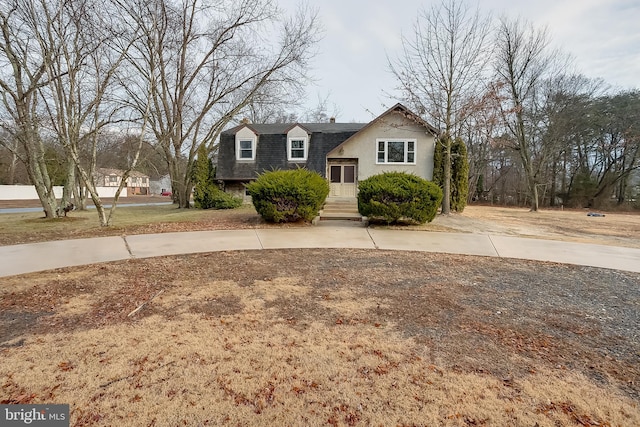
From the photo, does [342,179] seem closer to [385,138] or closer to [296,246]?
[385,138]

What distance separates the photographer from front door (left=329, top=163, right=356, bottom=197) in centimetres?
1864

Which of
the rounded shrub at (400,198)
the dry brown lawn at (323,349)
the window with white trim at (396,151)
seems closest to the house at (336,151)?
the window with white trim at (396,151)

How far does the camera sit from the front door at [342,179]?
18.6m

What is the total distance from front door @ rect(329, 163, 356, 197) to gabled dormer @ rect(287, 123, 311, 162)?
5.98 feet

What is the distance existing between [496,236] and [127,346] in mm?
8927

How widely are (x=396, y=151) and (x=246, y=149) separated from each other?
884 cm

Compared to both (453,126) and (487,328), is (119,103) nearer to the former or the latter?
(453,126)

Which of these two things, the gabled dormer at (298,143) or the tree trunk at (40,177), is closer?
the tree trunk at (40,177)

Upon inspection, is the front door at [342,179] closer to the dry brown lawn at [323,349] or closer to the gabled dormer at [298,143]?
the gabled dormer at [298,143]

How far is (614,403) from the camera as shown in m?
2.14

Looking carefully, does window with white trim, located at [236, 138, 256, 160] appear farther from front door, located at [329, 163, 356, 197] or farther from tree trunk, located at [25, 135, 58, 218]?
tree trunk, located at [25, 135, 58, 218]

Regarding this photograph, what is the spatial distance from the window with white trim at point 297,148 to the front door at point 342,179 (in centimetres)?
188

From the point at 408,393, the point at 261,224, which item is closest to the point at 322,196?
the point at 261,224

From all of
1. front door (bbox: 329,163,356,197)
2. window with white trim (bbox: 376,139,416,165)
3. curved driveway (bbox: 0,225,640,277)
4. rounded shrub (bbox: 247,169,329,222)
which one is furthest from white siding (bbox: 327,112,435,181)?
curved driveway (bbox: 0,225,640,277)
